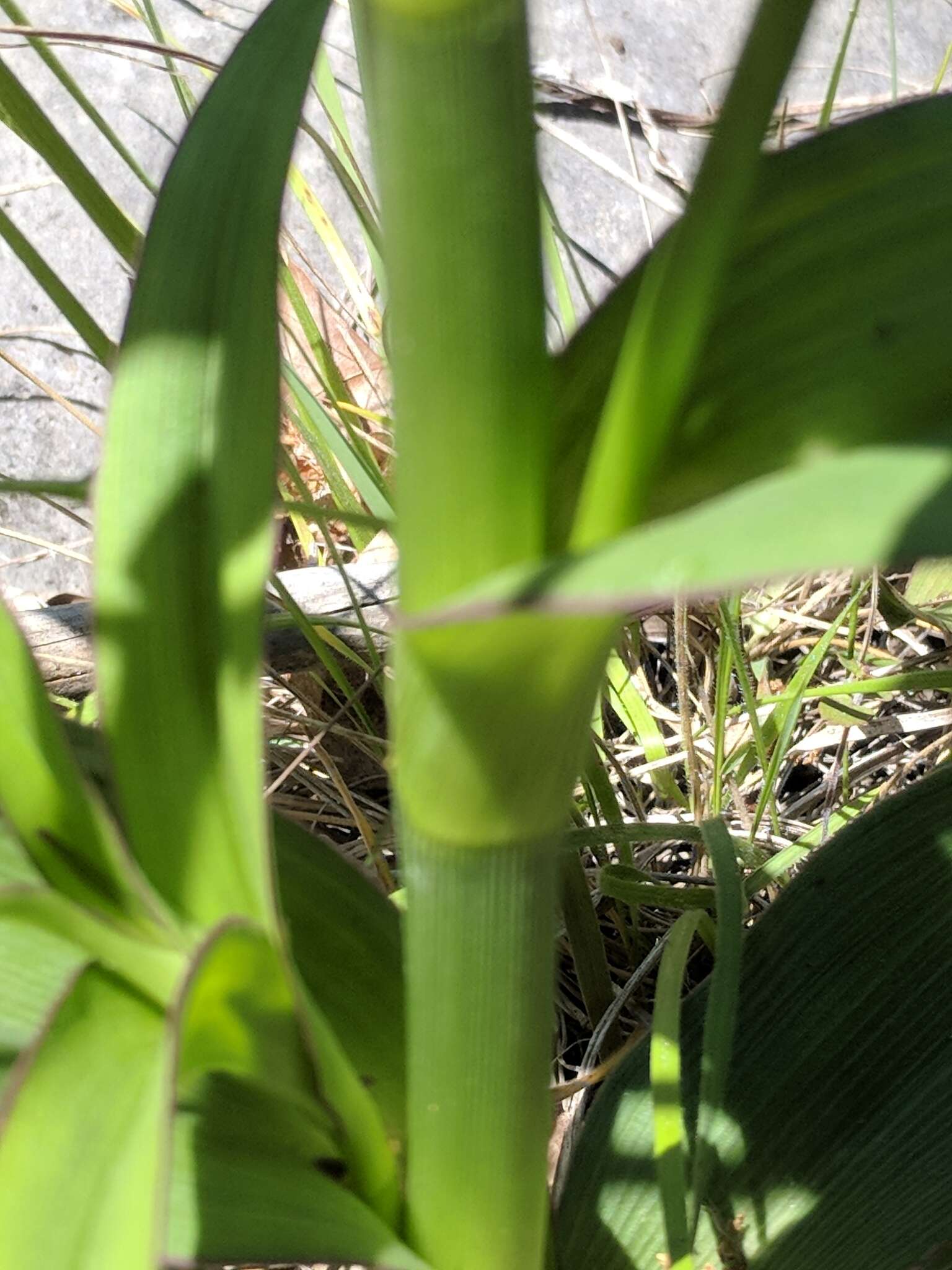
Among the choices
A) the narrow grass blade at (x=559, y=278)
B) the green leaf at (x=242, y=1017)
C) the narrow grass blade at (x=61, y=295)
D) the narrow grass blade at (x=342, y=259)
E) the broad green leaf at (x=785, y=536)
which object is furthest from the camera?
the narrow grass blade at (x=342, y=259)

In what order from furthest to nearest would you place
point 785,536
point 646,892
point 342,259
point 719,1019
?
point 342,259
point 646,892
point 719,1019
point 785,536

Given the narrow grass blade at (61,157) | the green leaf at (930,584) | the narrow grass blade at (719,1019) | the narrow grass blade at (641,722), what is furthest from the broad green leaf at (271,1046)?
the green leaf at (930,584)

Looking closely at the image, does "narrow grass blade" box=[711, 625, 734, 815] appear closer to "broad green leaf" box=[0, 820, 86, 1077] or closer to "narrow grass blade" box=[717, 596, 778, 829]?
"narrow grass blade" box=[717, 596, 778, 829]

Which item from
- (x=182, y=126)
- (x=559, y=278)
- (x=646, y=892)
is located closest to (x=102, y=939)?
(x=646, y=892)

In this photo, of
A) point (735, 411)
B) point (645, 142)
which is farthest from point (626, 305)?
point (645, 142)

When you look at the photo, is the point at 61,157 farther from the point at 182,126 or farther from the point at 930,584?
the point at 182,126

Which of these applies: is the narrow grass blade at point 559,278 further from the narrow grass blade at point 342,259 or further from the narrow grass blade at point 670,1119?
the narrow grass blade at point 670,1119
